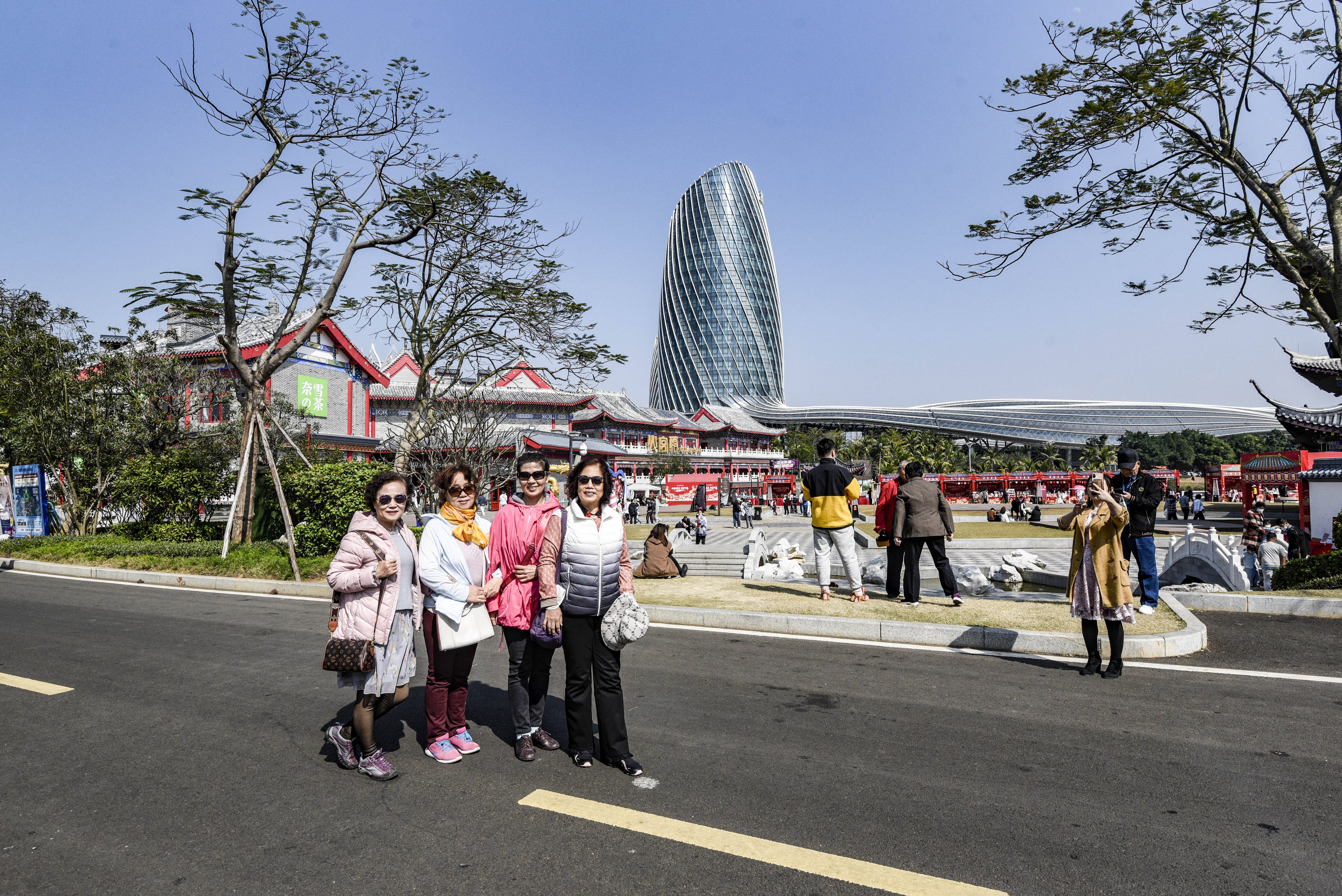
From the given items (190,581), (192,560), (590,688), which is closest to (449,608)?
(590,688)

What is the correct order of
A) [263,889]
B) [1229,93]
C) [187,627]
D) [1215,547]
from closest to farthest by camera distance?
[263,889] < [187,627] < [1229,93] < [1215,547]

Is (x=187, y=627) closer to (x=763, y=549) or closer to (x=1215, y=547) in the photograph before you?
(x=763, y=549)

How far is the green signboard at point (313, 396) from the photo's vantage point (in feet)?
104

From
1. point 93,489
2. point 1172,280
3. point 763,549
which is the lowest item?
point 763,549

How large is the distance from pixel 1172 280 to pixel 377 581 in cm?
1024

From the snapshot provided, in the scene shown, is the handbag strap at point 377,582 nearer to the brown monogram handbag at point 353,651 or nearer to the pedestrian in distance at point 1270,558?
the brown monogram handbag at point 353,651

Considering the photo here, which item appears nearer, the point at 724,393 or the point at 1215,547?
the point at 1215,547

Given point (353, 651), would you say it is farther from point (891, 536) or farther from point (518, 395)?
point (518, 395)

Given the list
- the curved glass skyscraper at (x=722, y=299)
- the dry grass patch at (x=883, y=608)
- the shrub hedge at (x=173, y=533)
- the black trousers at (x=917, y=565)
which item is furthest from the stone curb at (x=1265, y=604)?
the curved glass skyscraper at (x=722, y=299)

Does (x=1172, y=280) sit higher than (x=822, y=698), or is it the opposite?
(x=1172, y=280)

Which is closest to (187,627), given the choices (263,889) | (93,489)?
(263,889)

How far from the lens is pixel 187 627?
756cm

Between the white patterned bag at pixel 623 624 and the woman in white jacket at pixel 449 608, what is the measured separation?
2.38ft

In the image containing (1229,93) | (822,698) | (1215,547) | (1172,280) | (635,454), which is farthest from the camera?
(635,454)
